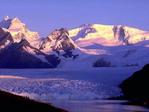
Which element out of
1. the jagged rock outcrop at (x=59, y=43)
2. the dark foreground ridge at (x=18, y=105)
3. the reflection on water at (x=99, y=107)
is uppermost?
the dark foreground ridge at (x=18, y=105)

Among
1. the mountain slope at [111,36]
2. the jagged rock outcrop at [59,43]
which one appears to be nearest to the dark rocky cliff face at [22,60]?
the jagged rock outcrop at [59,43]

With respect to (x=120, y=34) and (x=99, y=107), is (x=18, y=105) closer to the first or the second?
(x=99, y=107)

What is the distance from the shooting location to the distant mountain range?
9843 cm

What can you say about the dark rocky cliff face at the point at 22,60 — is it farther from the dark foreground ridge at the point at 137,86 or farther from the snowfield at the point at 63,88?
the dark foreground ridge at the point at 137,86

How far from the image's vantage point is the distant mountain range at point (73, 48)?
→ 9843cm

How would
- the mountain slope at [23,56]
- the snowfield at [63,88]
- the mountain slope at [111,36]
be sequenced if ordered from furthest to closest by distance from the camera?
the mountain slope at [111,36] → the mountain slope at [23,56] → the snowfield at [63,88]

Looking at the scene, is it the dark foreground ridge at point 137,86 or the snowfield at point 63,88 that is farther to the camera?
the dark foreground ridge at point 137,86

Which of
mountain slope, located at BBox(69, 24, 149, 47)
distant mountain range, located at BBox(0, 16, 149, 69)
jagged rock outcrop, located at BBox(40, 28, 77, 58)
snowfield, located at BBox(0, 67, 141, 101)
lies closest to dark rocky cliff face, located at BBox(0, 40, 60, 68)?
distant mountain range, located at BBox(0, 16, 149, 69)

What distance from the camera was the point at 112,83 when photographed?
56.2 m

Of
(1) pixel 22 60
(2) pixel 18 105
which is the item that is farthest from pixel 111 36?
(2) pixel 18 105

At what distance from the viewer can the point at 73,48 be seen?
439ft

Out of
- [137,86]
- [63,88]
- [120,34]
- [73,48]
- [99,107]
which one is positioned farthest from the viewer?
[120,34]

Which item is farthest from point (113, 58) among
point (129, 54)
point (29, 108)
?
point (29, 108)

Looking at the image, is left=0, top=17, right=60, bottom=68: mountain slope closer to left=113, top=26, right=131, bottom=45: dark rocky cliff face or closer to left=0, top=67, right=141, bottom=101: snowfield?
left=113, top=26, right=131, bottom=45: dark rocky cliff face
